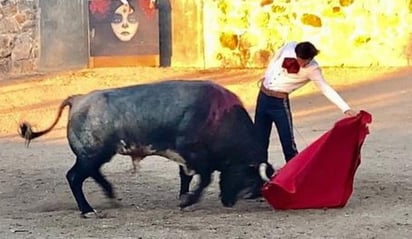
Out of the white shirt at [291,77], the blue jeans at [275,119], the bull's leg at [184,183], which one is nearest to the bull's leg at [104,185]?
the bull's leg at [184,183]

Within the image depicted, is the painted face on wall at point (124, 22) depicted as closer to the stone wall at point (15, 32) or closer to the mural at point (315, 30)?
the mural at point (315, 30)

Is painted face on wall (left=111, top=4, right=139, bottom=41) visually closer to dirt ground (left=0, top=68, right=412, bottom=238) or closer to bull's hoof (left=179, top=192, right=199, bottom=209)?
dirt ground (left=0, top=68, right=412, bottom=238)

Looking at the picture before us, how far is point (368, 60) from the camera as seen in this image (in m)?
17.9

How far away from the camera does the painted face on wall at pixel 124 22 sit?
17984 mm

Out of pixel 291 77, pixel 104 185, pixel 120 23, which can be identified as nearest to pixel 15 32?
pixel 120 23

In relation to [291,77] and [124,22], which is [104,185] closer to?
[291,77]

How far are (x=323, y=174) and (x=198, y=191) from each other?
999 mm

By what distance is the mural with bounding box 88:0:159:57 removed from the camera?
1797 cm

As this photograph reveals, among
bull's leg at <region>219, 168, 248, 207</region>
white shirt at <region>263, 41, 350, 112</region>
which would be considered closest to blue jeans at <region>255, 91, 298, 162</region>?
white shirt at <region>263, 41, 350, 112</region>

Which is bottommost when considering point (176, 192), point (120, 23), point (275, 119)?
point (176, 192)

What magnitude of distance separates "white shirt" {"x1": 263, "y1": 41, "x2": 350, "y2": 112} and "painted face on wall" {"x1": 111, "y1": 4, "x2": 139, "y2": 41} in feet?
30.2

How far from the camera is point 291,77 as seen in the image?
346 inches

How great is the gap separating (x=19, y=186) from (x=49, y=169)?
0.91m

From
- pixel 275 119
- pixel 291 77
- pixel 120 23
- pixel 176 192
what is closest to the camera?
pixel 291 77
